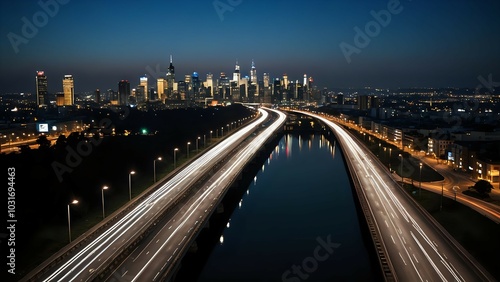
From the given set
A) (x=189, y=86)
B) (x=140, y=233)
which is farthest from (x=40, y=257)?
(x=189, y=86)

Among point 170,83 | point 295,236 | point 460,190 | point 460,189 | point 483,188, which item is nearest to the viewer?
point 295,236

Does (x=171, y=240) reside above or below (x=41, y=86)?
below

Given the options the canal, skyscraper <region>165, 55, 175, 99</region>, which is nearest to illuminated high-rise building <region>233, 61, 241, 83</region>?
skyscraper <region>165, 55, 175, 99</region>

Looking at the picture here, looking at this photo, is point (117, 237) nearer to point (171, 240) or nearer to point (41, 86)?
point (171, 240)

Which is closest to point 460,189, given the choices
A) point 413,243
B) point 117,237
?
point 413,243

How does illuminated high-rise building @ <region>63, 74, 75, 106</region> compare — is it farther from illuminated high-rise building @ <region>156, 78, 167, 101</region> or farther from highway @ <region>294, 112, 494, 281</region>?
highway @ <region>294, 112, 494, 281</region>

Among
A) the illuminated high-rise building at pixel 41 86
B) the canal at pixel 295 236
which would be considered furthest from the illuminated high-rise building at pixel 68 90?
the canal at pixel 295 236

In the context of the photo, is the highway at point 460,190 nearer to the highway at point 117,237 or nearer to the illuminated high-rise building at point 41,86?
the highway at point 117,237
